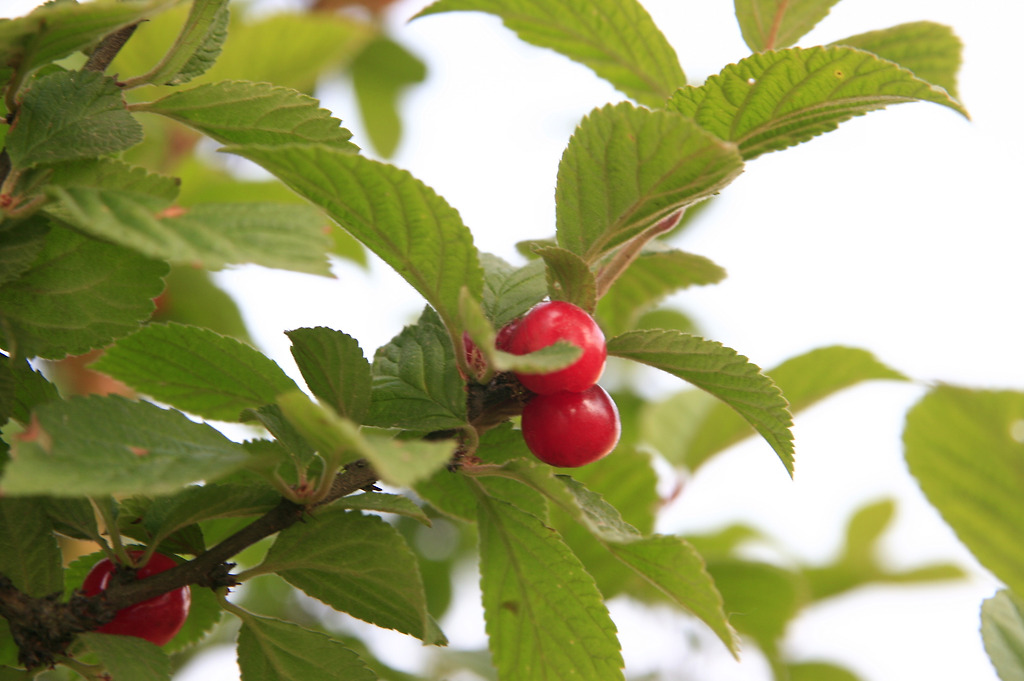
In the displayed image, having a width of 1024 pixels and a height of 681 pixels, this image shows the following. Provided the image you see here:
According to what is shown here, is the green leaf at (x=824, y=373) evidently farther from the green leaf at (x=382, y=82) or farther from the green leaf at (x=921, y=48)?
the green leaf at (x=382, y=82)

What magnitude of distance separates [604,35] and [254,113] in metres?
0.41

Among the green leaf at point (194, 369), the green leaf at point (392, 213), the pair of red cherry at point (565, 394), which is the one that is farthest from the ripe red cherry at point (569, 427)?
the green leaf at point (194, 369)

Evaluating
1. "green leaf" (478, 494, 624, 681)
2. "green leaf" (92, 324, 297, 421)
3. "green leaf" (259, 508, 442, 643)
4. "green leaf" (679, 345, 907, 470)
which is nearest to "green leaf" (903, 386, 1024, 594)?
"green leaf" (679, 345, 907, 470)

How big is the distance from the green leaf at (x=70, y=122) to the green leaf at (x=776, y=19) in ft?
2.07

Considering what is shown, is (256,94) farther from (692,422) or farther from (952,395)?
(692,422)

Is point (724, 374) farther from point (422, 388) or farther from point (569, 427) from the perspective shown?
point (422, 388)

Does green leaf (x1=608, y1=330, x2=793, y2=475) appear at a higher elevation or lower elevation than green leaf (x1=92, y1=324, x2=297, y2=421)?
higher

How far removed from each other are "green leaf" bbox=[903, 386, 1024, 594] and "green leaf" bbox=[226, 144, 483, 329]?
0.82 m

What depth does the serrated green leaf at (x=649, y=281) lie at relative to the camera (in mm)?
1060

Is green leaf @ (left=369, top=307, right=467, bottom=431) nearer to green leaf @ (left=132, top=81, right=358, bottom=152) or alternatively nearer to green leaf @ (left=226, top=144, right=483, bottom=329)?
green leaf @ (left=226, top=144, right=483, bottom=329)

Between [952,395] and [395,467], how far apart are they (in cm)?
100

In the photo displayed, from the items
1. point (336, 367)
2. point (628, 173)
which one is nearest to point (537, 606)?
point (336, 367)

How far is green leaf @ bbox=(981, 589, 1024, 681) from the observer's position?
0.96 meters

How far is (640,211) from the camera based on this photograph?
72 cm
